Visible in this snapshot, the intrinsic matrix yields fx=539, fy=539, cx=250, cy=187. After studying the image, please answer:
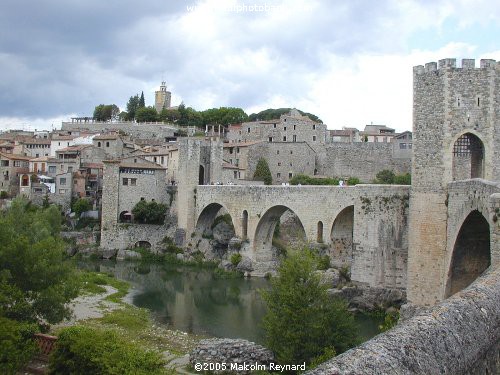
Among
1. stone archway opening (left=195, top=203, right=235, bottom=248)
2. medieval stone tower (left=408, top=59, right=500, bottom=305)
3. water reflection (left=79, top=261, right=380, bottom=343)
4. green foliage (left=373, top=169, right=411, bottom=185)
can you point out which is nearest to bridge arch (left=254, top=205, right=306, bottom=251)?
stone archway opening (left=195, top=203, right=235, bottom=248)

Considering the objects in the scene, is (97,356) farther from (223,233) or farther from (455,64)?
(223,233)

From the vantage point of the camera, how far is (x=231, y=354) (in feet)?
53.2

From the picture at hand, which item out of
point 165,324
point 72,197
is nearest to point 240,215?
point 165,324

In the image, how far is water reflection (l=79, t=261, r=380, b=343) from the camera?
22.6 meters

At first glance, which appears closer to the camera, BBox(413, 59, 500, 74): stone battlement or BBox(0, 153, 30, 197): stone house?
BBox(413, 59, 500, 74): stone battlement

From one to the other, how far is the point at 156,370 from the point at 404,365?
8.22 meters

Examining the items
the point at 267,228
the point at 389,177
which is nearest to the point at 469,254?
the point at 267,228

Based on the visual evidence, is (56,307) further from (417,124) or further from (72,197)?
(72,197)

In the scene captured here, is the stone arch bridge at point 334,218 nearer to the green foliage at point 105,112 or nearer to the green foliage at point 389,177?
the green foliage at point 389,177

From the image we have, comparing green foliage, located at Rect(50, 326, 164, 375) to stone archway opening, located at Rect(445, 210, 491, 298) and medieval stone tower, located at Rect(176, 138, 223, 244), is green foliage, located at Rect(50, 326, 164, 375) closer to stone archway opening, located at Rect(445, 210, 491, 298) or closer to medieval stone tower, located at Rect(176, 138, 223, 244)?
stone archway opening, located at Rect(445, 210, 491, 298)

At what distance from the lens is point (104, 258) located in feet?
142

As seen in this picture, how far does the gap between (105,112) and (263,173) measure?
2161 inches

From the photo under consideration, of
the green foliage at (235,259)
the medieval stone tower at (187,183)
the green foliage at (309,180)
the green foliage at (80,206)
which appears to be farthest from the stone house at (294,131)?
the green foliage at (235,259)

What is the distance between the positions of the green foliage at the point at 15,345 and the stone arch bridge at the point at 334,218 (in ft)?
53.8
